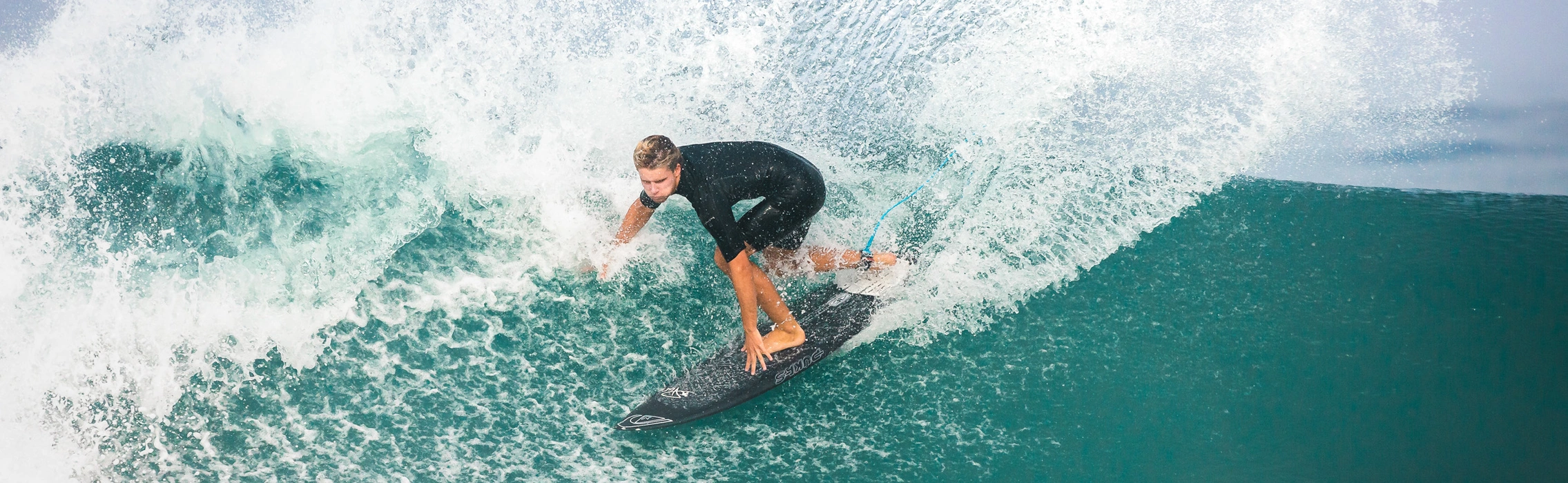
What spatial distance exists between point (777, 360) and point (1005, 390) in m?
0.87

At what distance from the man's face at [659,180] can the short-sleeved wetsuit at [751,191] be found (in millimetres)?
68

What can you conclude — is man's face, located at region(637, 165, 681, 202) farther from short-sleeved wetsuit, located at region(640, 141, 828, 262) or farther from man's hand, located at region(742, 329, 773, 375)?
man's hand, located at region(742, 329, 773, 375)

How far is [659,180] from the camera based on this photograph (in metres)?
2.47

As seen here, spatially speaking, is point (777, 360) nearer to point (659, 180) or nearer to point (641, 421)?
point (641, 421)

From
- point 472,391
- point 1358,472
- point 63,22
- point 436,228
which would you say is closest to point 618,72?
point 436,228

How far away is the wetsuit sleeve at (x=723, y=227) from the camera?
2592 mm

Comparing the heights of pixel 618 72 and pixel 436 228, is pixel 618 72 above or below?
above

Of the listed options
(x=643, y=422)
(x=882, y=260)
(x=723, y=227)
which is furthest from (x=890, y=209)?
(x=643, y=422)

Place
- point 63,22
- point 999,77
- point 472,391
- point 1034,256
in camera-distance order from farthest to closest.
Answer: point 999,77, point 63,22, point 1034,256, point 472,391

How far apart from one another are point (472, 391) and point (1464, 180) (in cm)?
508

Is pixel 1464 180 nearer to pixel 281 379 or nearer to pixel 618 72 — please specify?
pixel 618 72

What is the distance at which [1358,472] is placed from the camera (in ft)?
10.1

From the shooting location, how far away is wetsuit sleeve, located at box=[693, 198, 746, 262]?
2.59m

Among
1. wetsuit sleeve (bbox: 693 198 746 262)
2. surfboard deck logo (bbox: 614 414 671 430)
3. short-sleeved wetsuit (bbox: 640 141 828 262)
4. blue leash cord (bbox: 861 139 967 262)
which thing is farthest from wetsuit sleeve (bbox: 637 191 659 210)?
blue leash cord (bbox: 861 139 967 262)
